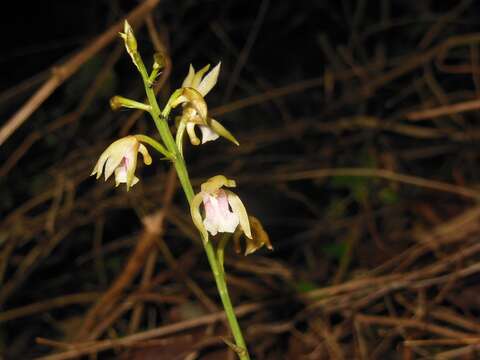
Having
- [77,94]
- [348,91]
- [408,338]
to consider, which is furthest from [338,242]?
[77,94]

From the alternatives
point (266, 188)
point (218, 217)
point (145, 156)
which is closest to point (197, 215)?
point (218, 217)

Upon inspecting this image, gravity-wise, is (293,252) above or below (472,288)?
above

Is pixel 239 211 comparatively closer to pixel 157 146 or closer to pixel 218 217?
pixel 218 217

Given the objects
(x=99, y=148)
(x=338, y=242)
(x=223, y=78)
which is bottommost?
(x=338, y=242)

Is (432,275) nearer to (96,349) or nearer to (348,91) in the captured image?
(96,349)

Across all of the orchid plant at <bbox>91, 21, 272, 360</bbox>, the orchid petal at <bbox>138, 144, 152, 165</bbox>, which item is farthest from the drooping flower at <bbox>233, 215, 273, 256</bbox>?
the orchid petal at <bbox>138, 144, 152, 165</bbox>

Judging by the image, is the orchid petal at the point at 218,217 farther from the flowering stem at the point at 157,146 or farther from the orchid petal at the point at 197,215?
the flowering stem at the point at 157,146
